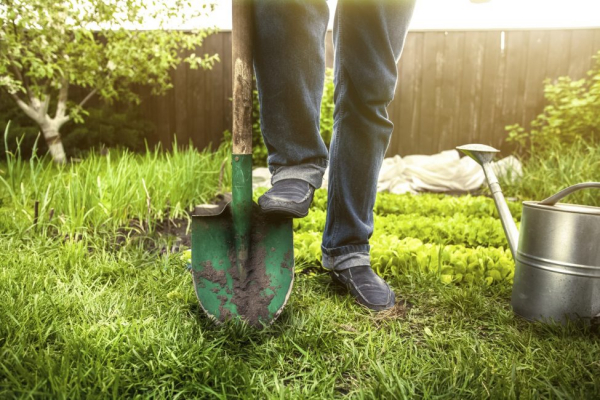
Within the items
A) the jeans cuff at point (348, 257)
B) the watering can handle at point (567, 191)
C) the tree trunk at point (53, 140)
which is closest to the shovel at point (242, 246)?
the jeans cuff at point (348, 257)

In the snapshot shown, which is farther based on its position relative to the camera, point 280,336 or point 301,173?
point 301,173

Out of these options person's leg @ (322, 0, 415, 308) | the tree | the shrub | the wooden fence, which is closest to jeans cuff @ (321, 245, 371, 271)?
person's leg @ (322, 0, 415, 308)

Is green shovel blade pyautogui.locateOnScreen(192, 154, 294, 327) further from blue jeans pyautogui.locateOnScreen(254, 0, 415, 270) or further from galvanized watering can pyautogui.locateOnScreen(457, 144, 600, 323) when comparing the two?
galvanized watering can pyautogui.locateOnScreen(457, 144, 600, 323)

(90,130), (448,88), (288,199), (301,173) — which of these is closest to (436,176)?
(448,88)

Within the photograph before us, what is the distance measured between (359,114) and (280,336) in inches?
29.6

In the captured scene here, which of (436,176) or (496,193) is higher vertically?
(496,193)

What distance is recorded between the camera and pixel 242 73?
1.16m

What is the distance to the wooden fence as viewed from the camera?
5879 mm

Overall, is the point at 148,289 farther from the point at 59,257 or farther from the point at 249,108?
the point at 249,108

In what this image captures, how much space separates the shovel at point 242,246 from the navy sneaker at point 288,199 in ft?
0.18

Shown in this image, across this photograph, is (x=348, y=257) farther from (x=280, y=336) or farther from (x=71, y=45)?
(x=71, y=45)

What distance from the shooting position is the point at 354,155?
145 cm

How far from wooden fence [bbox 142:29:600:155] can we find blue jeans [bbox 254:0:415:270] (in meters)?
4.76

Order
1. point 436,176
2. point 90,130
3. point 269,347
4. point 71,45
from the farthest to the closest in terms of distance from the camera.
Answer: point 90,130, point 436,176, point 71,45, point 269,347
